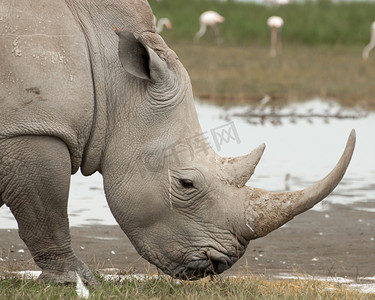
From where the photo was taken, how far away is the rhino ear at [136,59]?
5.20 m

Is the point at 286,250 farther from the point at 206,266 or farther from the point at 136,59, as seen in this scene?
the point at 136,59

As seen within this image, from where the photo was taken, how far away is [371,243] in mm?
7984

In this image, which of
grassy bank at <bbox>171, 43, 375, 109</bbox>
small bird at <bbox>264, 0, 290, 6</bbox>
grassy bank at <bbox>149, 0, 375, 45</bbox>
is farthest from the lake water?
small bird at <bbox>264, 0, 290, 6</bbox>

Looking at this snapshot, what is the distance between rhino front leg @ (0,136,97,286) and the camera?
5.02 metres

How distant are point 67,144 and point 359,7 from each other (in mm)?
30079

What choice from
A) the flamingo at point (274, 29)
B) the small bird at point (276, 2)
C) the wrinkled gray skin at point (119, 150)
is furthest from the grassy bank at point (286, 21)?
the wrinkled gray skin at point (119, 150)

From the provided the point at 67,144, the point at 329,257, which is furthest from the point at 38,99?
the point at 329,257

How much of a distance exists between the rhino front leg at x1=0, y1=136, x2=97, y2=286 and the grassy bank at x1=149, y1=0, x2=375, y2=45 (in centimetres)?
2292

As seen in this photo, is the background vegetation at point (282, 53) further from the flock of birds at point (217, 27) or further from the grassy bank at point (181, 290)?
the grassy bank at point (181, 290)

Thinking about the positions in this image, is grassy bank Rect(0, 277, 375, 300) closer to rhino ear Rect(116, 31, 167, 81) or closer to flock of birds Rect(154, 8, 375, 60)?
rhino ear Rect(116, 31, 167, 81)

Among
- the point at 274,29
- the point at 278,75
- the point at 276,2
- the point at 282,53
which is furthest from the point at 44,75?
the point at 276,2

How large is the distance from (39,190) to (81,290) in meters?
0.58

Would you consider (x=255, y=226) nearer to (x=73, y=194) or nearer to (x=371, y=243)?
(x=371, y=243)

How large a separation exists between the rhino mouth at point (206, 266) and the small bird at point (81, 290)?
0.49 metres
